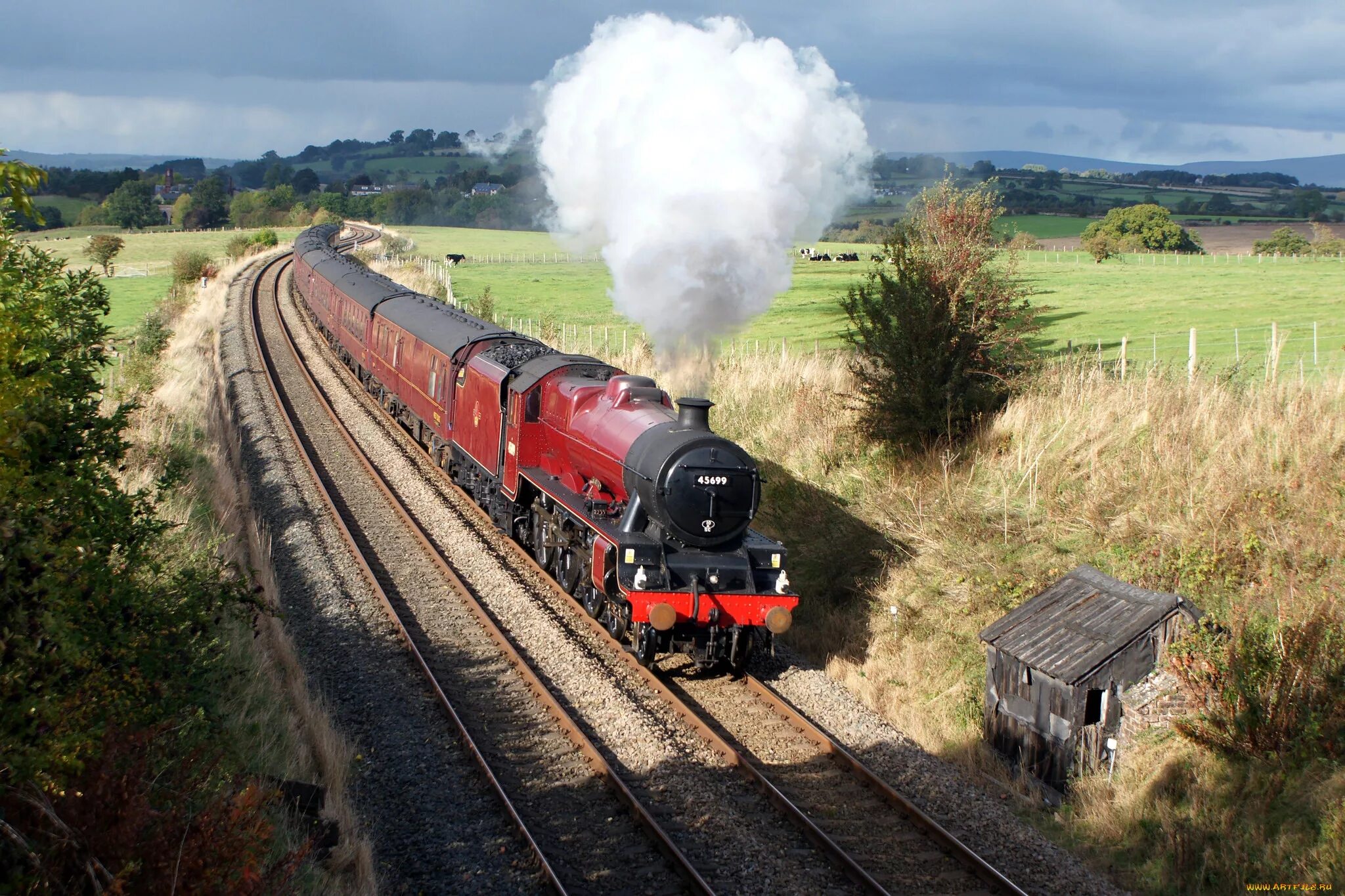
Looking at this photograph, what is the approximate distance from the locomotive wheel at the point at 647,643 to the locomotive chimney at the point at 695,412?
2.23 meters

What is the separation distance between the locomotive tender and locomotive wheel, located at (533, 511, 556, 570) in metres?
0.04

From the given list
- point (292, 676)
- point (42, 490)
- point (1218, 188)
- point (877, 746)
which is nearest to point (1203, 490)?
point (877, 746)

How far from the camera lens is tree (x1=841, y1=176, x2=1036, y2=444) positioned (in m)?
14.8

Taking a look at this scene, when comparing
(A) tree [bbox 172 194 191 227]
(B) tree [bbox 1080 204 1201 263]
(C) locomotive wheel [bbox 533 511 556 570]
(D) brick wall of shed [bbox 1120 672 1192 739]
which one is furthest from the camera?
(A) tree [bbox 172 194 191 227]

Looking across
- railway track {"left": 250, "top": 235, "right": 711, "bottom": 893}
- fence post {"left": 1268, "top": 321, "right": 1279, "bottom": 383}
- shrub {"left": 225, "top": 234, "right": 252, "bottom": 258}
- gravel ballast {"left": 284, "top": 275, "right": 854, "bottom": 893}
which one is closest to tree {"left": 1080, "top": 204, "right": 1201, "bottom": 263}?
fence post {"left": 1268, "top": 321, "right": 1279, "bottom": 383}

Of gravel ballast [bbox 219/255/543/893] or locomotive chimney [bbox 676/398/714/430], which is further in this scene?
locomotive chimney [bbox 676/398/714/430]

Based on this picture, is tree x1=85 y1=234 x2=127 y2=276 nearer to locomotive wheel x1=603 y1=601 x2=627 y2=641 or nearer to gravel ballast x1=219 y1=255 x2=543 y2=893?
gravel ballast x1=219 y1=255 x2=543 y2=893

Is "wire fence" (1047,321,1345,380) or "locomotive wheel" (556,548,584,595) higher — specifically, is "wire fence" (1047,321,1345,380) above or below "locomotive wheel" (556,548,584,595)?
above

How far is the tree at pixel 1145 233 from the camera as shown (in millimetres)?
68125

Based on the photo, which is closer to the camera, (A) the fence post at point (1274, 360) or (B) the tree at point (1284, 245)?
(A) the fence post at point (1274, 360)

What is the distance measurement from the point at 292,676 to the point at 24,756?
5.96m

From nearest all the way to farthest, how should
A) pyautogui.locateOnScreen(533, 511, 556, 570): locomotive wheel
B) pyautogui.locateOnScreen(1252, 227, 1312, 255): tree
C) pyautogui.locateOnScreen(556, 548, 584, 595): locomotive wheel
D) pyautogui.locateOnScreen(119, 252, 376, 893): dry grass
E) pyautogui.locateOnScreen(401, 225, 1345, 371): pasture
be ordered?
1. pyautogui.locateOnScreen(119, 252, 376, 893): dry grass
2. pyautogui.locateOnScreen(556, 548, 584, 595): locomotive wheel
3. pyautogui.locateOnScreen(533, 511, 556, 570): locomotive wheel
4. pyautogui.locateOnScreen(401, 225, 1345, 371): pasture
5. pyautogui.locateOnScreen(1252, 227, 1312, 255): tree

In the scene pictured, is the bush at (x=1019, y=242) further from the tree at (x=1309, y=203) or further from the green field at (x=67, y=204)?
the green field at (x=67, y=204)

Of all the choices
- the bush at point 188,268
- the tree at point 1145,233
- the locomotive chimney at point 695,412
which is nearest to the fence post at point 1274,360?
the locomotive chimney at point 695,412
